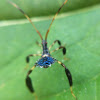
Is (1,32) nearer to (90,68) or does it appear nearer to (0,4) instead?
(0,4)

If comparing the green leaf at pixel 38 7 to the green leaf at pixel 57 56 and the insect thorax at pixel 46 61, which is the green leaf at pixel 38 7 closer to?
the green leaf at pixel 57 56

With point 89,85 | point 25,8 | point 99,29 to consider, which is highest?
point 25,8

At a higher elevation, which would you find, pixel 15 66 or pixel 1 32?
pixel 1 32

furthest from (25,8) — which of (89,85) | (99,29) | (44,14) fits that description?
(89,85)

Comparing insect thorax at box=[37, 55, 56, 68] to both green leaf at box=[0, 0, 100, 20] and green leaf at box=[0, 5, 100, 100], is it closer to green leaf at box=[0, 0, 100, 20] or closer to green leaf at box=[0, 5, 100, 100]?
green leaf at box=[0, 5, 100, 100]

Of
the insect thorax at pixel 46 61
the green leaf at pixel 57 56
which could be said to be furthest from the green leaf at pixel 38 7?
the insect thorax at pixel 46 61

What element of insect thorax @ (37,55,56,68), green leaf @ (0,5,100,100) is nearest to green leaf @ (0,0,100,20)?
→ green leaf @ (0,5,100,100)
